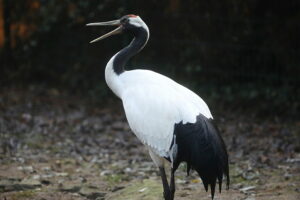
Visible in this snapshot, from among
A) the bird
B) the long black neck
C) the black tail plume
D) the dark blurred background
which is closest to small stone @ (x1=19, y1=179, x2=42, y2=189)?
the bird

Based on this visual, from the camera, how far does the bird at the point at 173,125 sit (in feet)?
16.9

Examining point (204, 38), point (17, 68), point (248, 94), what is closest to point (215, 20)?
point (204, 38)

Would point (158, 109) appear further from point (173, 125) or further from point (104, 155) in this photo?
point (104, 155)

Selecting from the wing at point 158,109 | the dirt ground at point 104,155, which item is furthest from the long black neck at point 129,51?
the dirt ground at point 104,155

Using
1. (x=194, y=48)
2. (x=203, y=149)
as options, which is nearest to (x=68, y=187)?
(x=203, y=149)

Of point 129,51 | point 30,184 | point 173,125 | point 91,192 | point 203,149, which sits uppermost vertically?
point 129,51

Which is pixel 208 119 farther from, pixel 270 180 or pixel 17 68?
pixel 17 68

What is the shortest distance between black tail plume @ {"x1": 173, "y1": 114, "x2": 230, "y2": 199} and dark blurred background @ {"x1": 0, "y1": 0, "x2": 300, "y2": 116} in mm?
4474

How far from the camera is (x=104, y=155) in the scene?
778cm

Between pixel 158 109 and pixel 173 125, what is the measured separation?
0.66 ft

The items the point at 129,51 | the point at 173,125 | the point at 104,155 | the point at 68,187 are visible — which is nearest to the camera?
the point at 173,125

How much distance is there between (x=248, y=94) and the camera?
10.0m

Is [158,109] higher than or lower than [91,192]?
higher

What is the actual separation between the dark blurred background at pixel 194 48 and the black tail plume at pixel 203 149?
447 cm
